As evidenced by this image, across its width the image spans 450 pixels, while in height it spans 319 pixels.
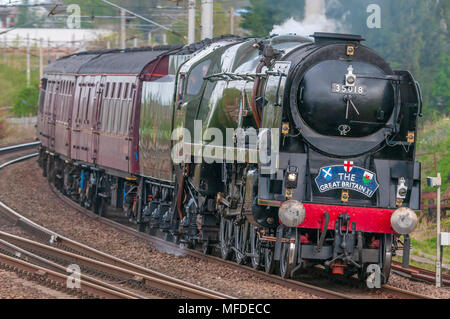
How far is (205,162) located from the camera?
1442 centimetres

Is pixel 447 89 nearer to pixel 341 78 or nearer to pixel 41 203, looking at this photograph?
pixel 41 203

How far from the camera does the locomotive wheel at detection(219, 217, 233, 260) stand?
569 inches

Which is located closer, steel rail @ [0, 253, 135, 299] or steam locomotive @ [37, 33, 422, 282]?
steel rail @ [0, 253, 135, 299]

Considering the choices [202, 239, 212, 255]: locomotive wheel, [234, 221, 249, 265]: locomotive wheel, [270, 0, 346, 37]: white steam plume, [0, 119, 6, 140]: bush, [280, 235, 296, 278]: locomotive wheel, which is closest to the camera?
[280, 235, 296, 278]: locomotive wheel

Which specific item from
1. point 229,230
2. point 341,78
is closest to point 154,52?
point 229,230

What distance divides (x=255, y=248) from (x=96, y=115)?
29.6 ft

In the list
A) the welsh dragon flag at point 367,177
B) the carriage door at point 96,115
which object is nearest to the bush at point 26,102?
the carriage door at point 96,115

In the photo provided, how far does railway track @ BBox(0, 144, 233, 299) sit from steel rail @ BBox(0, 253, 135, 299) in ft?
0.05

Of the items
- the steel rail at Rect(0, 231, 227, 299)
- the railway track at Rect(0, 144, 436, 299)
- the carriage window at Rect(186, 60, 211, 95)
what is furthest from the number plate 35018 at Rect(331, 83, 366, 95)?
the carriage window at Rect(186, 60, 211, 95)

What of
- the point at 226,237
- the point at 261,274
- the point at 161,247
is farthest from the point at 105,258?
the point at 261,274

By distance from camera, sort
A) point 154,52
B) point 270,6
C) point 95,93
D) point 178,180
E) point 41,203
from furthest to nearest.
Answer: point 270,6 → point 41,203 → point 95,93 → point 154,52 → point 178,180

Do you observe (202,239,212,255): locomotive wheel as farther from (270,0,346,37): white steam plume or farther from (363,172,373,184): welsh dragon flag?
(363,172,373,184): welsh dragon flag

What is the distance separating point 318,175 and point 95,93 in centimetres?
1093
